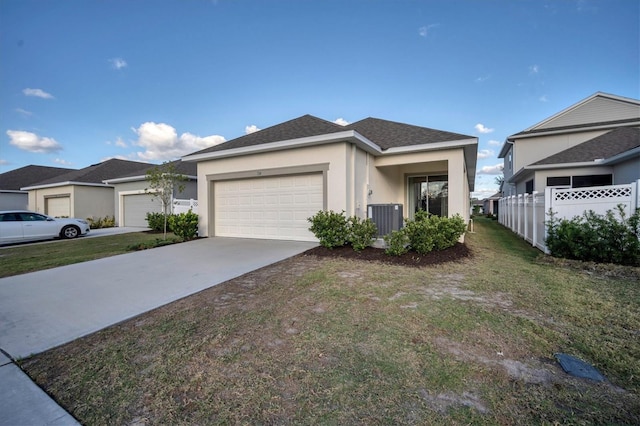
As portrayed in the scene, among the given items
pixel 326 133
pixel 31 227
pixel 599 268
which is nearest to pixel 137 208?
pixel 31 227

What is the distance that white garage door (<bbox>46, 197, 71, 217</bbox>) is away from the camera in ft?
61.6

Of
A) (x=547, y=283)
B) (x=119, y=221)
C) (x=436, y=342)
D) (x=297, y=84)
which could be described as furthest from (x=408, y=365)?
(x=119, y=221)

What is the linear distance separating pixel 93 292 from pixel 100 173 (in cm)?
1997

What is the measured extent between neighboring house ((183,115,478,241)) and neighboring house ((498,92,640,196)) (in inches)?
221

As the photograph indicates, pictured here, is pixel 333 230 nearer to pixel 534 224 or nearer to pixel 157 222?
pixel 534 224

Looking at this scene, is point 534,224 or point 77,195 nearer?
point 534,224

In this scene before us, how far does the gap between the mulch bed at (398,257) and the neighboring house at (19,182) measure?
26536 mm

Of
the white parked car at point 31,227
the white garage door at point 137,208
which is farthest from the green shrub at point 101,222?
the white parked car at point 31,227

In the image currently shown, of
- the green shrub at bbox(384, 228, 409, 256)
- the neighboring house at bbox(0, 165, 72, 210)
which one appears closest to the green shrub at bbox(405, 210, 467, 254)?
the green shrub at bbox(384, 228, 409, 256)

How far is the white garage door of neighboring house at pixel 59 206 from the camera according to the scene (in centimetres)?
1877

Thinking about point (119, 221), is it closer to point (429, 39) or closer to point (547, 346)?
point (429, 39)

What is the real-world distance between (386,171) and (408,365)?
1042cm

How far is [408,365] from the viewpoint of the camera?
248 cm

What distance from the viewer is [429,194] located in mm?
13711
